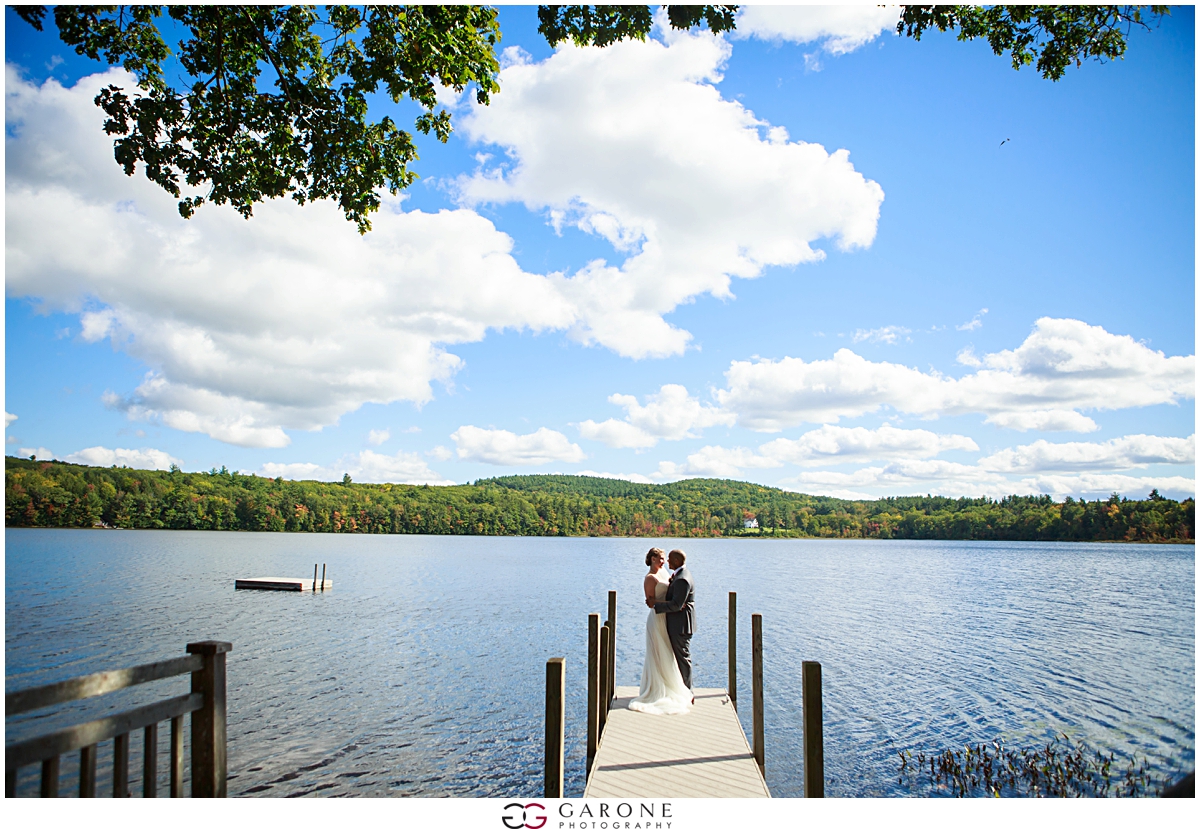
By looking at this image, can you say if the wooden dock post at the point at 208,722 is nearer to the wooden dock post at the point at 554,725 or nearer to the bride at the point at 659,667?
the wooden dock post at the point at 554,725

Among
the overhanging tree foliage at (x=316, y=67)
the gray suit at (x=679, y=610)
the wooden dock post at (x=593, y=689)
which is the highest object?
the overhanging tree foliage at (x=316, y=67)

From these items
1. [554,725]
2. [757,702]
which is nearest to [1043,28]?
[757,702]

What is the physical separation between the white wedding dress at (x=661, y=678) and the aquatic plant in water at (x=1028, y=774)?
3.40m

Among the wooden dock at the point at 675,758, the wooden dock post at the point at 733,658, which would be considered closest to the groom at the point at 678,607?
the wooden dock at the point at 675,758

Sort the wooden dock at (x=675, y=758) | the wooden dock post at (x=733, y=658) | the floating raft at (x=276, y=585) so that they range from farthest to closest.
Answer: the floating raft at (x=276, y=585)
the wooden dock post at (x=733, y=658)
the wooden dock at (x=675, y=758)

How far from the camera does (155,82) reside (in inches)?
285

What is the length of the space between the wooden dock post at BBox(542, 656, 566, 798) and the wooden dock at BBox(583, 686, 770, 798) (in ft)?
1.18

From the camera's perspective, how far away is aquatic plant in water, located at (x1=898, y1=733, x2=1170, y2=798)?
365 inches

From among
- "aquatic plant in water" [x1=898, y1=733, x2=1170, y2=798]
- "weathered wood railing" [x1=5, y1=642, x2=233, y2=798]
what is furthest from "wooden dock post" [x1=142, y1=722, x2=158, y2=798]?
"aquatic plant in water" [x1=898, y1=733, x2=1170, y2=798]

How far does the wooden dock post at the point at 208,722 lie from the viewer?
3715 mm

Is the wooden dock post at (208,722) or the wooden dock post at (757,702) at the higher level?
the wooden dock post at (208,722)

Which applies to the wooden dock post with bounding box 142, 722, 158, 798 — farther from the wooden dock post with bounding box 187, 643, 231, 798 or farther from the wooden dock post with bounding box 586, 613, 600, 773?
the wooden dock post with bounding box 586, 613, 600, 773

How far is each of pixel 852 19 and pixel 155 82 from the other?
7.51 metres
